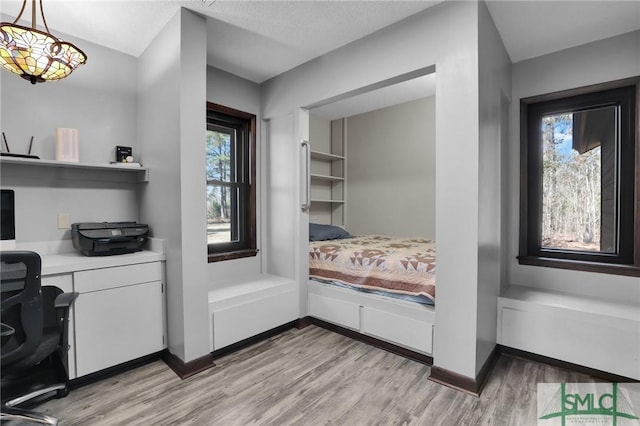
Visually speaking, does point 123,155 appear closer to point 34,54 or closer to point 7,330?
point 34,54

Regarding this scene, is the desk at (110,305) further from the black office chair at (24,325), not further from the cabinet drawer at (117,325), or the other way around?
the black office chair at (24,325)

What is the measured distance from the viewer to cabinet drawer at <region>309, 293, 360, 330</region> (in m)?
2.69

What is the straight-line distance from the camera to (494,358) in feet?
7.59

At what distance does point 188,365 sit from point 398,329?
1.55m

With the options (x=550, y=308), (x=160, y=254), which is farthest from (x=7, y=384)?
(x=550, y=308)

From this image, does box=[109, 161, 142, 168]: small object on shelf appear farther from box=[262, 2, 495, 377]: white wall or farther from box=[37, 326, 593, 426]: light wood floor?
box=[262, 2, 495, 377]: white wall

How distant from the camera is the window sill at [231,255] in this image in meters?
2.86

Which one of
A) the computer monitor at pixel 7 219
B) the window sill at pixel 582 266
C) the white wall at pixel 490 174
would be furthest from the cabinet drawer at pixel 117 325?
the window sill at pixel 582 266

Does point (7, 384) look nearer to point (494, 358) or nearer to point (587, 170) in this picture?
point (494, 358)

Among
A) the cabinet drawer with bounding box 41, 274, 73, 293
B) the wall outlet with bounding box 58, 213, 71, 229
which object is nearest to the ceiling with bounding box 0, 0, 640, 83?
the wall outlet with bounding box 58, 213, 71, 229

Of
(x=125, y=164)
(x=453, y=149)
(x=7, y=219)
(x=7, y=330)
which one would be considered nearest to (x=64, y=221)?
(x=7, y=219)

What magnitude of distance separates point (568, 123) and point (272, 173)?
8.96 ft

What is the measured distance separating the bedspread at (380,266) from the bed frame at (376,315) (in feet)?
0.32

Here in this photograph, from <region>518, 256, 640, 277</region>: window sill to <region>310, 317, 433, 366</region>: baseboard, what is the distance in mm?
1326
